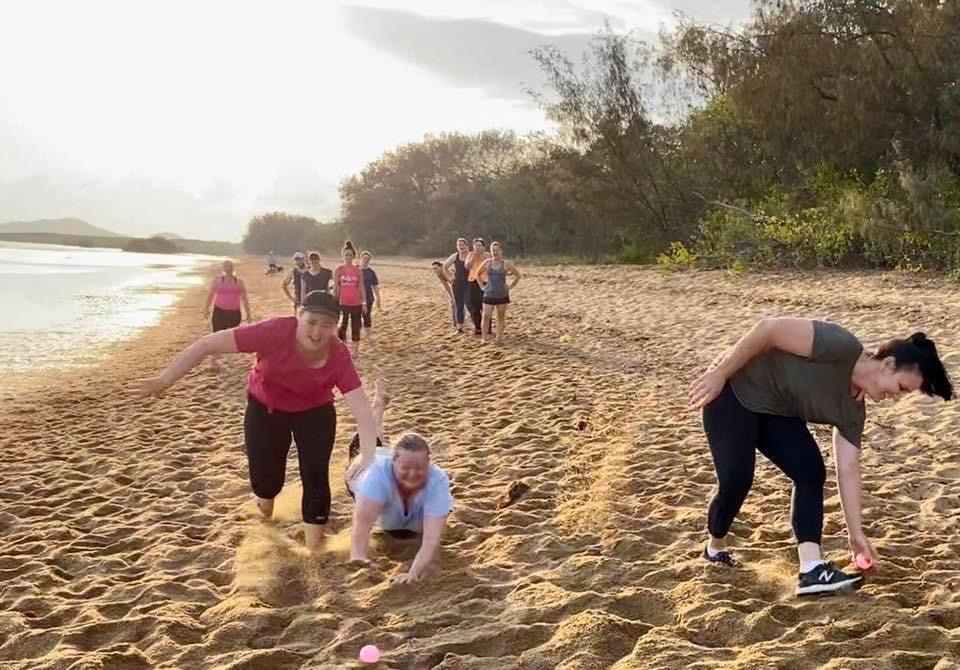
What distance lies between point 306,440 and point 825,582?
9.47 ft

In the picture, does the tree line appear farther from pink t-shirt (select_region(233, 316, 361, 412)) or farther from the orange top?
pink t-shirt (select_region(233, 316, 361, 412))

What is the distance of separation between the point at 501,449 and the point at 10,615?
12.4ft

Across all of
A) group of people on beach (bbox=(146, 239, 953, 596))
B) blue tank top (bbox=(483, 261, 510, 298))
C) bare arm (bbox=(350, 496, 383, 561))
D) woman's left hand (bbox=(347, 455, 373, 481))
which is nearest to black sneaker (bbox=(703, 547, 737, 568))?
group of people on beach (bbox=(146, 239, 953, 596))

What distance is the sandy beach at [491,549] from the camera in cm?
342

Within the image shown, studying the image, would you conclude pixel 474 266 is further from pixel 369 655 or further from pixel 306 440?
pixel 369 655

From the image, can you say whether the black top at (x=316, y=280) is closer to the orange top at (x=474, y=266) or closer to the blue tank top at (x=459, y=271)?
the orange top at (x=474, y=266)

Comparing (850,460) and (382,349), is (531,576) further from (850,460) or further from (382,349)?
(382,349)

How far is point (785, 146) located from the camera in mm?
23484

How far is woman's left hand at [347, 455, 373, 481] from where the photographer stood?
15.1ft

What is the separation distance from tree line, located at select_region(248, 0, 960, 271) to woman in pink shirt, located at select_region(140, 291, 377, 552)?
15.6 meters

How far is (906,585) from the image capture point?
3.76 m

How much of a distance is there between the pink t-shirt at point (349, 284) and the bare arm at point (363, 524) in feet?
27.5

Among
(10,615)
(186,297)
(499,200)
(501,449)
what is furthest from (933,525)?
(499,200)

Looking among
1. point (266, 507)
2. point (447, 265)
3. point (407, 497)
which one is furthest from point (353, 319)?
point (407, 497)
